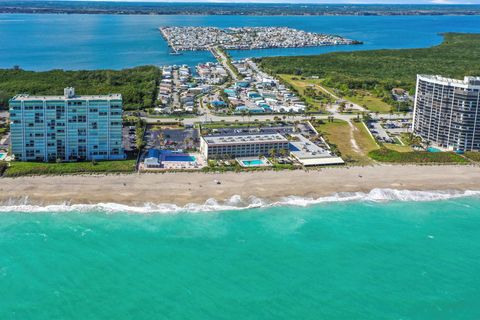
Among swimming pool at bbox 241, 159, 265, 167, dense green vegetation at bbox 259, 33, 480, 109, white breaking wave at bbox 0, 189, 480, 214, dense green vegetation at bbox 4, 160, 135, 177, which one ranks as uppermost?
dense green vegetation at bbox 259, 33, 480, 109

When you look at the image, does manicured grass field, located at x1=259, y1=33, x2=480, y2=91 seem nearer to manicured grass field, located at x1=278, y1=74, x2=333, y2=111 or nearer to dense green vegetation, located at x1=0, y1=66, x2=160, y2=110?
manicured grass field, located at x1=278, y1=74, x2=333, y2=111

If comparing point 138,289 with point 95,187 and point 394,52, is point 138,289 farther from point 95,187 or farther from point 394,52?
point 394,52

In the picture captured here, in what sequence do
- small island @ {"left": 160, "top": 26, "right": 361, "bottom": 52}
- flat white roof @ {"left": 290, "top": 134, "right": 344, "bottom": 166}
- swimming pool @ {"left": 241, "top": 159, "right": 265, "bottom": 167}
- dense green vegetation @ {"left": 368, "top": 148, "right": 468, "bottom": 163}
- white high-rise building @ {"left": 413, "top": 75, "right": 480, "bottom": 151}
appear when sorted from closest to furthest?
swimming pool @ {"left": 241, "top": 159, "right": 265, "bottom": 167} < flat white roof @ {"left": 290, "top": 134, "right": 344, "bottom": 166} < dense green vegetation @ {"left": 368, "top": 148, "right": 468, "bottom": 163} < white high-rise building @ {"left": 413, "top": 75, "right": 480, "bottom": 151} < small island @ {"left": 160, "top": 26, "right": 361, "bottom": 52}

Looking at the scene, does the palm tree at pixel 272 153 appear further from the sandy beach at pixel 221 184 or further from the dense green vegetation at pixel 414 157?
the dense green vegetation at pixel 414 157

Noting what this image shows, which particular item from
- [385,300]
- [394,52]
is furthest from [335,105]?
[394,52]

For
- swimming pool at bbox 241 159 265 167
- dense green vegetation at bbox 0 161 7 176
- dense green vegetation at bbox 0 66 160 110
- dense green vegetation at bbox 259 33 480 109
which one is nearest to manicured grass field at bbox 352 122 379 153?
swimming pool at bbox 241 159 265 167

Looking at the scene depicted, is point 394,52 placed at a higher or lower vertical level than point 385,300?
higher

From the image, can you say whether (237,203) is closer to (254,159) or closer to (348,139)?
(254,159)

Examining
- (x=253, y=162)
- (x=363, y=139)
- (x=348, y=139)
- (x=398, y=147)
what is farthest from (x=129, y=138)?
(x=398, y=147)
